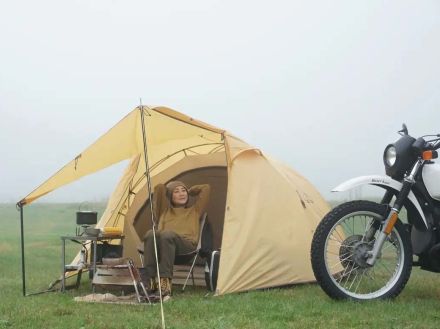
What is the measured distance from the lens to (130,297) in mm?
4828

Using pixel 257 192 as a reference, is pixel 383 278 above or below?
below

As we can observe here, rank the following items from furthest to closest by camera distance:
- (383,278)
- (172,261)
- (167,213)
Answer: (167,213) → (172,261) → (383,278)

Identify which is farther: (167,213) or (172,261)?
(167,213)

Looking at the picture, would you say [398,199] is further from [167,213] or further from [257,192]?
[167,213]

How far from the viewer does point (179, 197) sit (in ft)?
19.6

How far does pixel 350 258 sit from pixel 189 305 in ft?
3.93

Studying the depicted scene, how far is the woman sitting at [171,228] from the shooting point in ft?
16.9

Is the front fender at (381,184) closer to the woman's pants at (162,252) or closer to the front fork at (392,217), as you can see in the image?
the front fork at (392,217)

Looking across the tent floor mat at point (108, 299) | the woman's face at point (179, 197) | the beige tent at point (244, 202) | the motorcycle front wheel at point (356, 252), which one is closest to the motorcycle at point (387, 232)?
the motorcycle front wheel at point (356, 252)

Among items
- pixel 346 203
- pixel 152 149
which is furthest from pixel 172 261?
pixel 152 149

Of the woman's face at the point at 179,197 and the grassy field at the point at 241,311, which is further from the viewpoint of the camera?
the woman's face at the point at 179,197

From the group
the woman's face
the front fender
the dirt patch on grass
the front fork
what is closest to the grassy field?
the front fork

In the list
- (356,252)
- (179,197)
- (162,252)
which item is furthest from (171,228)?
(356,252)

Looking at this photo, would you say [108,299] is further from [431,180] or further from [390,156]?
[431,180]
